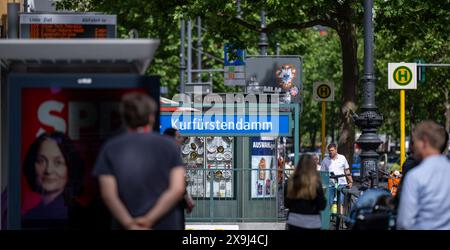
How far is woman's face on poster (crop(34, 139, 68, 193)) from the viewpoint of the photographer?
802cm

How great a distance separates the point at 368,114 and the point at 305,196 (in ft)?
29.3

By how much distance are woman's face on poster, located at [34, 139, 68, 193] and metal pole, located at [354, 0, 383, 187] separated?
10.3 m

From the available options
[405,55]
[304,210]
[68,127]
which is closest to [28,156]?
[68,127]

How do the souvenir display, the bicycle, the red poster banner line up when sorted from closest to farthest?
1. the red poster banner
2. the bicycle
3. the souvenir display

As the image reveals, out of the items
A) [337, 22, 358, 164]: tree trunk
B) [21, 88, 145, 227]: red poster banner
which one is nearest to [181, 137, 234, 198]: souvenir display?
[337, 22, 358, 164]: tree trunk

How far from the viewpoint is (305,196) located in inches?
378

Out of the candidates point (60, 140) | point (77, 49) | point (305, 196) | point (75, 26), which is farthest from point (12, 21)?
point (305, 196)

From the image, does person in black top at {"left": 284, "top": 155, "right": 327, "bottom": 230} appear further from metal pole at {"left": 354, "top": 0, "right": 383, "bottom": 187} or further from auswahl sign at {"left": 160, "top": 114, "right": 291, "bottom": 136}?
metal pole at {"left": 354, "top": 0, "right": 383, "bottom": 187}

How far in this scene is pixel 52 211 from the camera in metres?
8.24

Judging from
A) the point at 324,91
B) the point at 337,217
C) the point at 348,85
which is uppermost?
the point at 348,85

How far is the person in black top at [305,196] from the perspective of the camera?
9.59 meters

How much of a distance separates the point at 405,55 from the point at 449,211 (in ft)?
129

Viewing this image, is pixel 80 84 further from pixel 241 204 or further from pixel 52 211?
pixel 241 204

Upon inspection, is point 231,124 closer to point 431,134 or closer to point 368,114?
point 368,114
